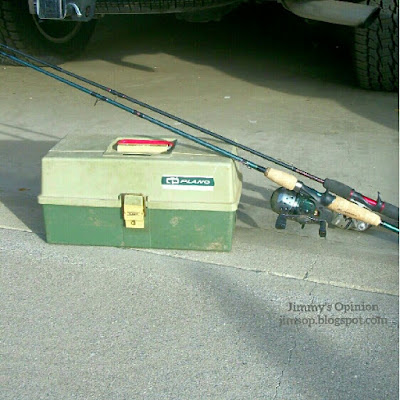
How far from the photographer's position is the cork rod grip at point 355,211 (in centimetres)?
338

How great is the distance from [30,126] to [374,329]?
3318 mm

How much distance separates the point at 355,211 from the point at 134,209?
3.10ft

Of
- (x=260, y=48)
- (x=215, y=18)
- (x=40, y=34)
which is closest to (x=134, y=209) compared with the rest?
(x=215, y=18)

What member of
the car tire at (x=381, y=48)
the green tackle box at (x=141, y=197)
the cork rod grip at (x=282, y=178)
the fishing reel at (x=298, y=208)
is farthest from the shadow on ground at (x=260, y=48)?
the green tackle box at (x=141, y=197)

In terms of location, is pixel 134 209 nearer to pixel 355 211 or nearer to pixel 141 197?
pixel 141 197

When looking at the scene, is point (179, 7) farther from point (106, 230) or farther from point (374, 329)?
point (374, 329)

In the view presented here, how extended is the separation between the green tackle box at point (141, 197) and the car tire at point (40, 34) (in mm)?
3426

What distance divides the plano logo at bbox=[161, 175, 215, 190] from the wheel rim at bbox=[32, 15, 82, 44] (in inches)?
157

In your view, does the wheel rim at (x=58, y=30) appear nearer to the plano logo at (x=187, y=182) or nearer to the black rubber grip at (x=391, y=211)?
the plano logo at (x=187, y=182)

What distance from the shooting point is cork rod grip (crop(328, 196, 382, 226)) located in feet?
11.1

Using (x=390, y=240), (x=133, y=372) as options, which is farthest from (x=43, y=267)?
(x=390, y=240)

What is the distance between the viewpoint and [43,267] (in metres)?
3.58

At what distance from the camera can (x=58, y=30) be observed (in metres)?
7.46

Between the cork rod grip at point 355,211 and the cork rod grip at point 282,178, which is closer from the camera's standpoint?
the cork rod grip at point 355,211
